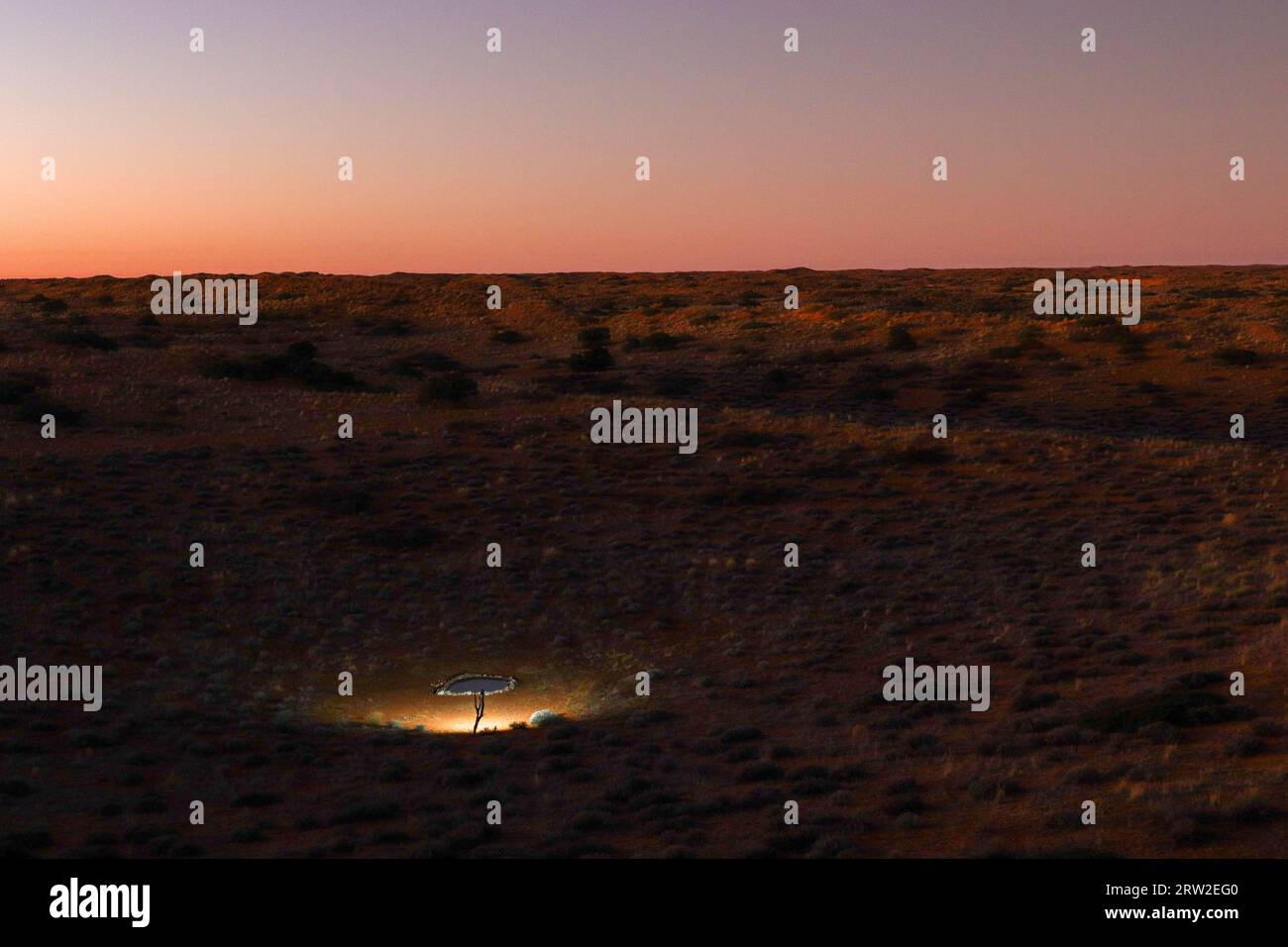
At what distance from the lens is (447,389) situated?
40.7m

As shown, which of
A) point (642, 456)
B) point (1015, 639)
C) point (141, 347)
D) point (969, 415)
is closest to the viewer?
point (1015, 639)

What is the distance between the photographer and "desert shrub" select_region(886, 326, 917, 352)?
173ft

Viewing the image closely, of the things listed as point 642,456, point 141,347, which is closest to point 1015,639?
point 642,456

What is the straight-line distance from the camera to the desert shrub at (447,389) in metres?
40.4

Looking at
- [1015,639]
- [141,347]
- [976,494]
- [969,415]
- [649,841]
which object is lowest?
[649,841]

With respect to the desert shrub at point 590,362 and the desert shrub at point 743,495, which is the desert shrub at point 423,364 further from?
the desert shrub at point 743,495

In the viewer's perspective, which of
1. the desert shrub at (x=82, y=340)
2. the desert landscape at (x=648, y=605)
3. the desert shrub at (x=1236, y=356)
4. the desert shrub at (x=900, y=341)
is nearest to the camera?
the desert landscape at (x=648, y=605)

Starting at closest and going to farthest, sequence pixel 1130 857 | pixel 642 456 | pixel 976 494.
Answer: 1. pixel 1130 857
2. pixel 976 494
3. pixel 642 456

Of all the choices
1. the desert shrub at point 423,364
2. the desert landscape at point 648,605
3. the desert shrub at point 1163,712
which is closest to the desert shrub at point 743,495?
the desert landscape at point 648,605

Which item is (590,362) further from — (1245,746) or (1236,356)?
(1245,746)

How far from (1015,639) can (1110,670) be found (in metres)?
2.18

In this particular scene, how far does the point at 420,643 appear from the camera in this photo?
64.4 ft

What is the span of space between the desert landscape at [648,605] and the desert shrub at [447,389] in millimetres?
136

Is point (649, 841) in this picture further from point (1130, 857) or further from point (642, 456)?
point (642, 456)
